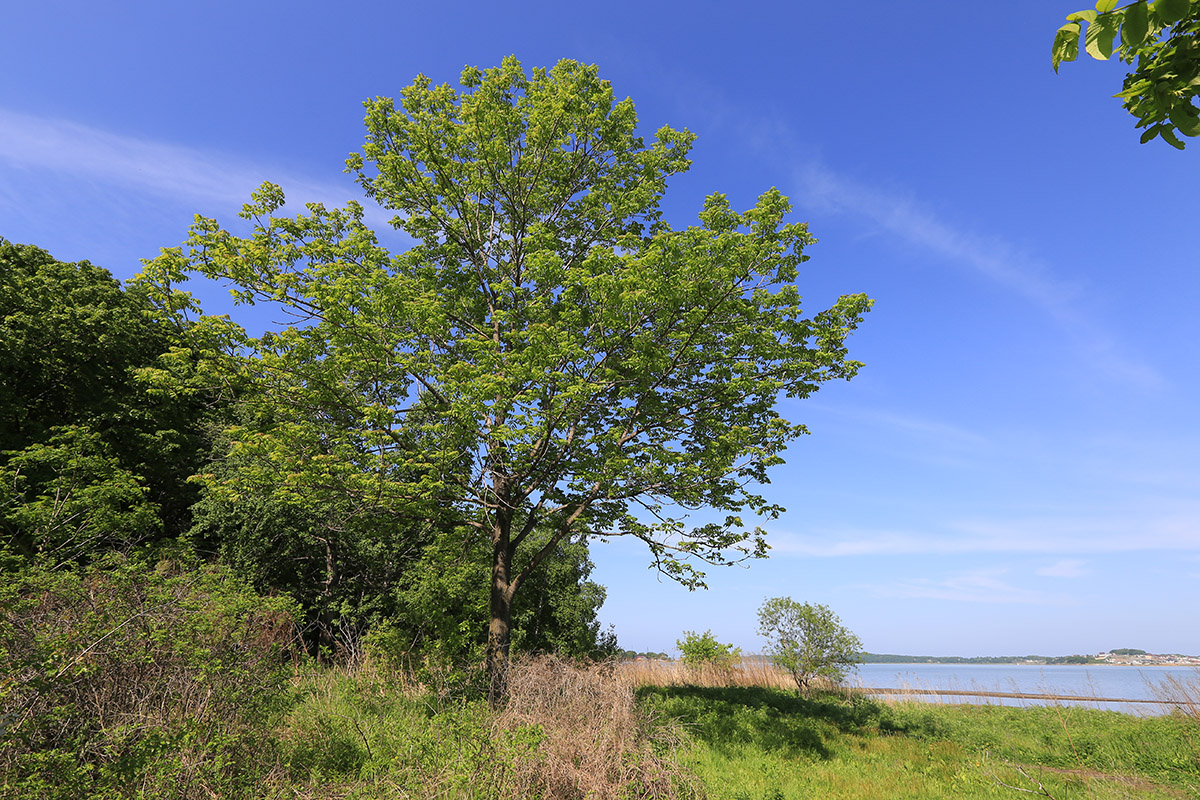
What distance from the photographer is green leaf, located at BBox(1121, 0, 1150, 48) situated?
1.72 metres

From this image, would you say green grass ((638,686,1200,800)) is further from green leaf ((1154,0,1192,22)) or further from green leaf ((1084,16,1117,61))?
green leaf ((1154,0,1192,22))

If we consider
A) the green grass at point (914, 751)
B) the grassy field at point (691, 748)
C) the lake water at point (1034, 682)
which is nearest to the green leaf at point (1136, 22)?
the grassy field at point (691, 748)

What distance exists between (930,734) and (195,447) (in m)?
24.3

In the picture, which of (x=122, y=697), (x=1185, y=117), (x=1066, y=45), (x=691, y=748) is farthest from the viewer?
(x=691, y=748)

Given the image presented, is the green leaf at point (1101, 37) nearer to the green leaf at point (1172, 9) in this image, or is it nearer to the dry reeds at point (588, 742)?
the green leaf at point (1172, 9)

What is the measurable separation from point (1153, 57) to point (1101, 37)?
3.03 ft

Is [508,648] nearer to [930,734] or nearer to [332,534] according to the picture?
[332,534]

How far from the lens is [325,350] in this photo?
11930 mm

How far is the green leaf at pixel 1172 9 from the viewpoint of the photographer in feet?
5.64

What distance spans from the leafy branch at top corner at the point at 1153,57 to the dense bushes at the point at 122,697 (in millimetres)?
7534

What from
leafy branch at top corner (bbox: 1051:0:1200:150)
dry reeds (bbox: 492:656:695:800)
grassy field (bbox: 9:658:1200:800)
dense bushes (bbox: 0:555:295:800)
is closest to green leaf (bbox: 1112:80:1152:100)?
leafy branch at top corner (bbox: 1051:0:1200:150)

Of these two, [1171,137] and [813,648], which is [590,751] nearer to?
[1171,137]

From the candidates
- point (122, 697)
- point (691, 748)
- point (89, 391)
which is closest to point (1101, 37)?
point (122, 697)

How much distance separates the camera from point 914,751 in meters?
11.6
